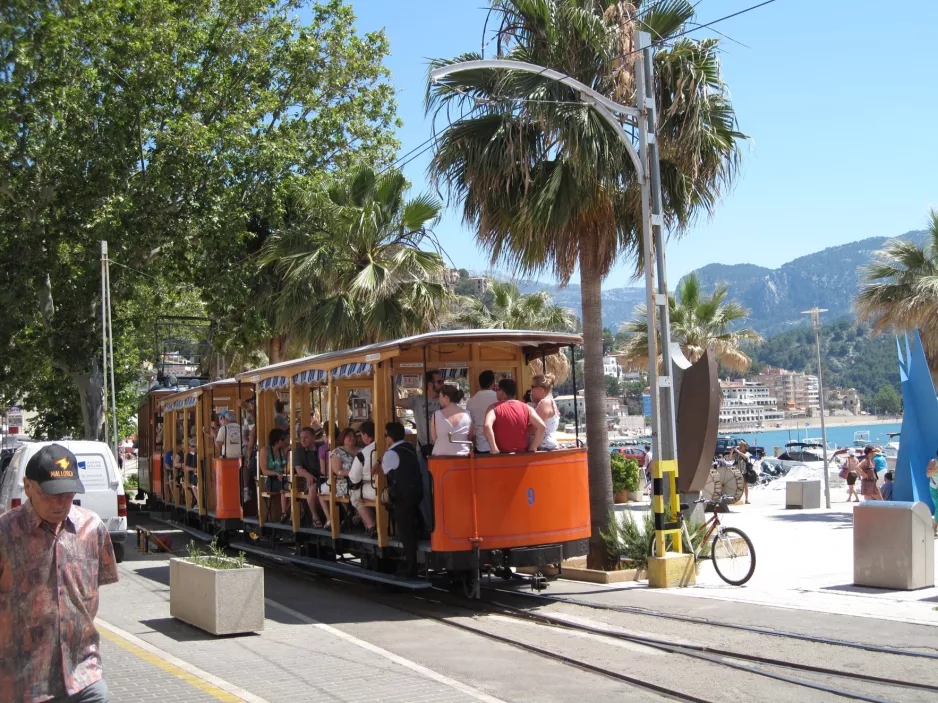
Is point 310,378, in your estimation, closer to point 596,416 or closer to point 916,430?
point 596,416

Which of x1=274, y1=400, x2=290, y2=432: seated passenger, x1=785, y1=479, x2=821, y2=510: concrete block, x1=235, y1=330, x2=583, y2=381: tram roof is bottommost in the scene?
x1=785, y1=479, x2=821, y2=510: concrete block

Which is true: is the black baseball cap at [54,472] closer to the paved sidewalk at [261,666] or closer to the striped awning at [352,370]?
the paved sidewalk at [261,666]

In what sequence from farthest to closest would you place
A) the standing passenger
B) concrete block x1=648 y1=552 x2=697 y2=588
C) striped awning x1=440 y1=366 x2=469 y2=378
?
striped awning x1=440 y1=366 x2=469 y2=378 < concrete block x1=648 y1=552 x2=697 y2=588 < the standing passenger

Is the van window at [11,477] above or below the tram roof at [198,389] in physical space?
below

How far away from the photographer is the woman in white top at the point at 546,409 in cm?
1177

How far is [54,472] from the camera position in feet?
14.5

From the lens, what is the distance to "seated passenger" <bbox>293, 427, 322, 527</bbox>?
14438 mm

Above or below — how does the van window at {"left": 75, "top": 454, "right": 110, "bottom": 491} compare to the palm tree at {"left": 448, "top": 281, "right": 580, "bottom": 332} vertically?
below

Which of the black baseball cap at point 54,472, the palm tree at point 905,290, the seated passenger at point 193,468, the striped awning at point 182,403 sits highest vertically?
the palm tree at point 905,290

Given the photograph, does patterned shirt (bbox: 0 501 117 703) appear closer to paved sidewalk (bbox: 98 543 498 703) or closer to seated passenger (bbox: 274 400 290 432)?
paved sidewalk (bbox: 98 543 498 703)

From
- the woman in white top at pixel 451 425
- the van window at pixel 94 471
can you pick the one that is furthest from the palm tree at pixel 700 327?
the woman in white top at pixel 451 425

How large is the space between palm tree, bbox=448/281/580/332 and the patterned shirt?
32.6 m

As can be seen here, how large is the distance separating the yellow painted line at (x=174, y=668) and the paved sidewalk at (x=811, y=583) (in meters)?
5.93

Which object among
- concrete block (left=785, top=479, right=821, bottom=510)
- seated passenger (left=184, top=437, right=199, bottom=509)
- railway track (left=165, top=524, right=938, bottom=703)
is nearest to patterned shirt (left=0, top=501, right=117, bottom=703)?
railway track (left=165, top=524, right=938, bottom=703)
